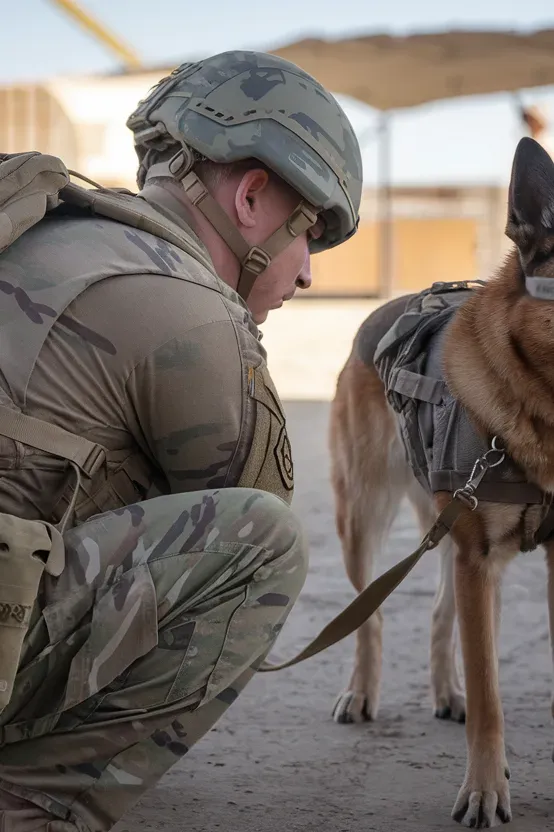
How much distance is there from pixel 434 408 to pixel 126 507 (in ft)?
3.14

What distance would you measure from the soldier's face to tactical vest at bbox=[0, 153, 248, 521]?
0.25 meters

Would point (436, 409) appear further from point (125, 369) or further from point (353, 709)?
point (125, 369)

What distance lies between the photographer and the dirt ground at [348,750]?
6.75 feet

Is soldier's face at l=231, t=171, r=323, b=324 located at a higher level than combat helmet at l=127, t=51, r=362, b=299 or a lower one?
lower

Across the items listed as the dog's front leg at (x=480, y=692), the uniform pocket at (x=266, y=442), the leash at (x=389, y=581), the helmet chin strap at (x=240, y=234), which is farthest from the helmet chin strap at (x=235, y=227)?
the dog's front leg at (x=480, y=692)

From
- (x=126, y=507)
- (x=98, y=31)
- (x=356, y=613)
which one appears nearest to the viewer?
(x=126, y=507)

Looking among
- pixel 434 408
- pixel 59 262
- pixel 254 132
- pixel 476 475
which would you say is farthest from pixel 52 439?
pixel 434 408

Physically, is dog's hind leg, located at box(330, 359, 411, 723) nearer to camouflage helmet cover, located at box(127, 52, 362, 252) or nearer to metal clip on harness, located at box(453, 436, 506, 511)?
metal clip on harness, located at box(453, 436, 506, 511)

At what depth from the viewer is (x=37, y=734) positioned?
171cm

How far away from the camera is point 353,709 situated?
2699 mm

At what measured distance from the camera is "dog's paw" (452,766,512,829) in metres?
2.05

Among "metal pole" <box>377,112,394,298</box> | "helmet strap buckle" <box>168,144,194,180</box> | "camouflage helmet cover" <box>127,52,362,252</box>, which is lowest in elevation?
"metal pole" <box>377,112,394,298</box>

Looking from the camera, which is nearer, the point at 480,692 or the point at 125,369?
the point at 125,369

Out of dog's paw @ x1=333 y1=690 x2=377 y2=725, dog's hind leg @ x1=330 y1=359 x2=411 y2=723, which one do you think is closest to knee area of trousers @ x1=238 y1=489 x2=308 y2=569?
dog's paw @ x1=333 y1=690 x2=377 y2=725
